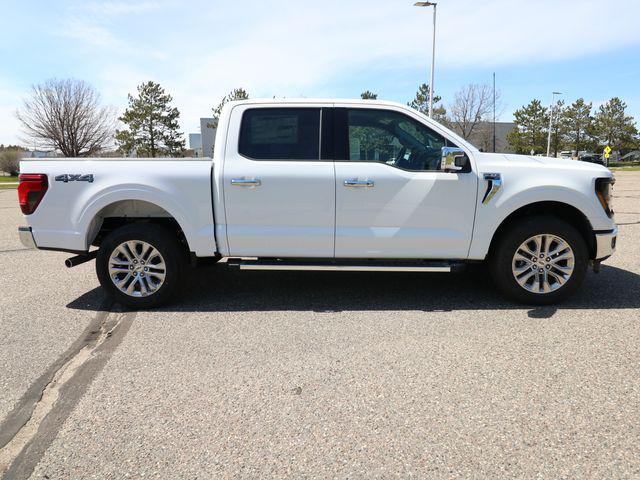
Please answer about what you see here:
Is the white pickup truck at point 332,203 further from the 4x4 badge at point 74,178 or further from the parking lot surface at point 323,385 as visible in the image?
the parking lot surface at point 323,385

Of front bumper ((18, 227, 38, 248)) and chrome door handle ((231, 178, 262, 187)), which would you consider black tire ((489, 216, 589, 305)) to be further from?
front bumper ((18, 227, 38, 248))

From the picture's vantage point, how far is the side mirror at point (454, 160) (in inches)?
161

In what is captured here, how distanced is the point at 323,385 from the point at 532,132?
60524 mm

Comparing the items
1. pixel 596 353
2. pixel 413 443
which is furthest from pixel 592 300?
pixel 413 443

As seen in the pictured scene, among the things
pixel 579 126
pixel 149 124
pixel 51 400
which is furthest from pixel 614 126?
pixel 51 400

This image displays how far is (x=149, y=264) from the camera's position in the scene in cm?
454

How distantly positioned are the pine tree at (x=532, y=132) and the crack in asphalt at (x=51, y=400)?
5847 centimetres

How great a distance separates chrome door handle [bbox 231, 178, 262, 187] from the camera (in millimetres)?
4324

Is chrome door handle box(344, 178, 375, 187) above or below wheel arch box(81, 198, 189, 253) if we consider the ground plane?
above

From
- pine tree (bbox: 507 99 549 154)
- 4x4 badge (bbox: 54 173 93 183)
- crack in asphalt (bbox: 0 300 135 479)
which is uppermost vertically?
pine tree (bbox: 507 99 549 154)

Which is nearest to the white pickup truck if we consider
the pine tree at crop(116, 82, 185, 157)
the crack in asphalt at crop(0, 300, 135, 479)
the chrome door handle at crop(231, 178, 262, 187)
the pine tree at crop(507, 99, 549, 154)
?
the chrome door handle at crop(231, 178, 262, 187)

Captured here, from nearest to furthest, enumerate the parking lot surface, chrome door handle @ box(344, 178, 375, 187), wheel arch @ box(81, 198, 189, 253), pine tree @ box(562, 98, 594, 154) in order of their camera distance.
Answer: the parking lot surface, chrome door handle @ box(344, 178, 375, 187), wheel arch @ box(81, 198, 189, 253), pine tree @ box(562, 98, 594, 154)

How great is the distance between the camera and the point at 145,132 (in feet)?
142

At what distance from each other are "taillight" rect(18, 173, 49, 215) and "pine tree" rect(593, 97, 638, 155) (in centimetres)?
6840
